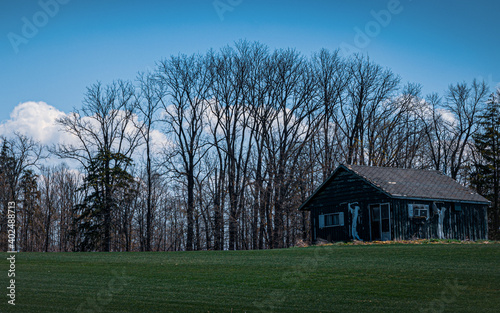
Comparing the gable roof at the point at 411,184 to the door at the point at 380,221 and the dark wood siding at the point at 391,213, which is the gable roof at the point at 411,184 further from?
the door at the point at 380,221

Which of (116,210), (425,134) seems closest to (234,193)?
(116,210)

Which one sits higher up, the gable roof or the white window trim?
the gable roof

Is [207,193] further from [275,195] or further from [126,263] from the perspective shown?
[126,263]

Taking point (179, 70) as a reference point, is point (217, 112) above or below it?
below

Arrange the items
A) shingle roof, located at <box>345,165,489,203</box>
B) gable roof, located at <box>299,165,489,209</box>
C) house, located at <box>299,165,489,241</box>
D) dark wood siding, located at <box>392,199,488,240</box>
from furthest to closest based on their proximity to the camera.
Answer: shingle roof, located at <box>345,165,489,203</box> → gable roof, located at <box>299,165,489,209</box> → house, located at <box>299,165,489,241</box> → dark wood siding, located at <box>392,199,488,240</box>

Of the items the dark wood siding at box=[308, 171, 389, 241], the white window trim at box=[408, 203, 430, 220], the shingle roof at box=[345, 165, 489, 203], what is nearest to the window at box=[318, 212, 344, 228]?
the dark wood siding at box=[308, 171, 389, 241]

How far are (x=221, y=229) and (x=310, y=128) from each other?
11614 millimetres

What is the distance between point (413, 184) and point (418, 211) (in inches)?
92.8

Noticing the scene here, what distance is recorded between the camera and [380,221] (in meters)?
29.6

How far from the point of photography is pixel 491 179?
164 feet

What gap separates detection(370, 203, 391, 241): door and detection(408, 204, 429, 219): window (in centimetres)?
134

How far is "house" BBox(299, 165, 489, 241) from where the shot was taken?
1157 inches

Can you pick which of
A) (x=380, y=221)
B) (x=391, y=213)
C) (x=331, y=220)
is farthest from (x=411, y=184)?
(x=331, y=220)

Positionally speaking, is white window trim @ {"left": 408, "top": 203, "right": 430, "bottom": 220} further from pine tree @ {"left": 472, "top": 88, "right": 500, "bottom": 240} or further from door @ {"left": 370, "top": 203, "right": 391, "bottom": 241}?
pine tree @ {"left": 472, "top": 88, "right": 500, "bottom": 240}
